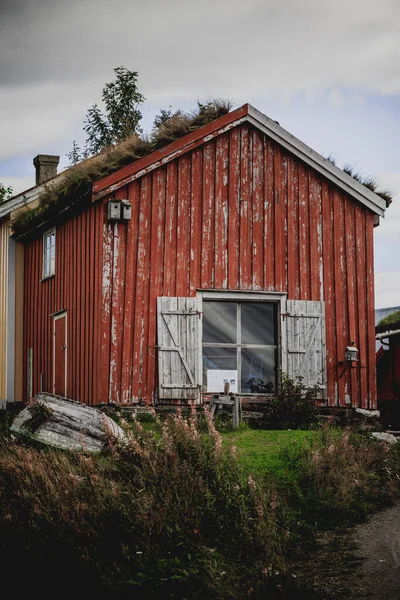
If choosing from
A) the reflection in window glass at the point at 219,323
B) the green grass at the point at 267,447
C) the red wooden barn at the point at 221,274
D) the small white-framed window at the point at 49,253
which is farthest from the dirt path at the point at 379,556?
the small white-framed window at the point at 49,253

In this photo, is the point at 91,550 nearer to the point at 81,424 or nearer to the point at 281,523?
the point at 281,523

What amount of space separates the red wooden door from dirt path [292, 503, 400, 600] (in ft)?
29.3

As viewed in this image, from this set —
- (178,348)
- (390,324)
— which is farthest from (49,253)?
(390,324)

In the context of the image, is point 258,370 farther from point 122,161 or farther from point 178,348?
point 122,161

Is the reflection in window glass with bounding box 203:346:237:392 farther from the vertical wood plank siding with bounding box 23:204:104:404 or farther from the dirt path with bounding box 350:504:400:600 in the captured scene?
the dirt path with bounding box 350:504:400:600

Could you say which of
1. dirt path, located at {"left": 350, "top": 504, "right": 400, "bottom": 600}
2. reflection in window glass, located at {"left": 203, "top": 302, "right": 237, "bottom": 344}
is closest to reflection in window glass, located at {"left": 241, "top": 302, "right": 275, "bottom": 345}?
reflection in window glass, located at {"left": 203, "top": 302, "right": 237, "bottom": 344}

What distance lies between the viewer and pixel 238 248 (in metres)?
15.8

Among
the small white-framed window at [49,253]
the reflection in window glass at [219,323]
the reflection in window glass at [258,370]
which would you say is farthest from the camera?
the small white-framed window at [49,253]

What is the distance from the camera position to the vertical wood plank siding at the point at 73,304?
595 inches

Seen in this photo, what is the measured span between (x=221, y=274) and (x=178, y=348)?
5.54 feet

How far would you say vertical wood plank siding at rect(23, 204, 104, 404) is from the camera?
15.1 m

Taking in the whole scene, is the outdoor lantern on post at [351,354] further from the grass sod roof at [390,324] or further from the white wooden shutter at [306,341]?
the grass sod roof at [390,324]

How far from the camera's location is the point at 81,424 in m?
10.6

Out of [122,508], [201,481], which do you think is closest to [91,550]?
[122,508]
